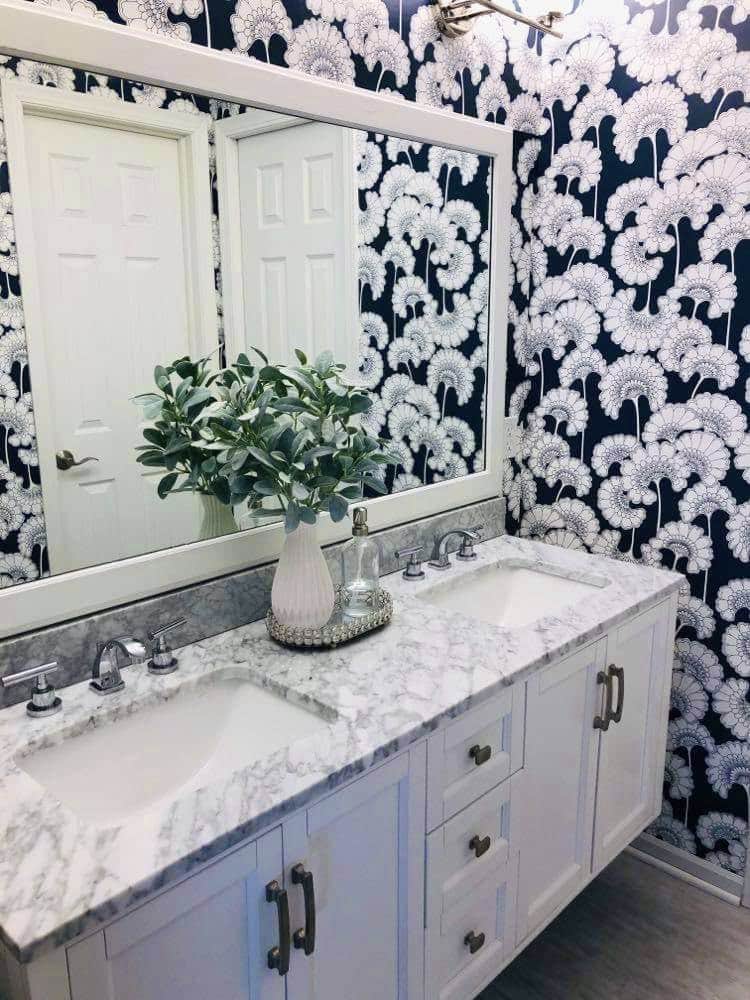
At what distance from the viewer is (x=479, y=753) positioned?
57.5 inches

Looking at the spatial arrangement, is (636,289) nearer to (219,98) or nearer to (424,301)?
(424,301)

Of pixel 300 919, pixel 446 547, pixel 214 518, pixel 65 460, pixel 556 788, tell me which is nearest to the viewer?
pixel 300 919

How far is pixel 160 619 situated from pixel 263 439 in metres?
0.40

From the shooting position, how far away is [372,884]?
1.29m

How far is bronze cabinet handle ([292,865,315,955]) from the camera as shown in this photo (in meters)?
1.15

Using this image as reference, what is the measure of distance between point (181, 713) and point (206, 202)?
92 centimetres

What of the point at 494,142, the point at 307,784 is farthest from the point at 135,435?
the point at 494,142

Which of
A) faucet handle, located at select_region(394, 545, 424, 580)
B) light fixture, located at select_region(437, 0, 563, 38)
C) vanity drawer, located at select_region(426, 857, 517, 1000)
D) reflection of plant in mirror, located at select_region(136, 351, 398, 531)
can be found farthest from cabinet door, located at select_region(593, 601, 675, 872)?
light fixture, located at select_region(437, 0, 563, 38)

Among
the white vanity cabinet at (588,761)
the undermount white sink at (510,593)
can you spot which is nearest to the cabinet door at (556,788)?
the white vanity cabinet at (588,761)

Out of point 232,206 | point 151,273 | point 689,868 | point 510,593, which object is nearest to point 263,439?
point 151,273

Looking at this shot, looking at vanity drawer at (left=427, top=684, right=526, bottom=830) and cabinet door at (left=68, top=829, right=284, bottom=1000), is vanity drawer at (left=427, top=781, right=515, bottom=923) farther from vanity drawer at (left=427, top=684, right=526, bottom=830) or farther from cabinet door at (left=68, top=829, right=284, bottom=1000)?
cabinet door at (left=68, top=829, right=284, bottom=1000)

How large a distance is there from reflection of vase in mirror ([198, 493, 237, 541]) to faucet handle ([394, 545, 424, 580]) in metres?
0.48

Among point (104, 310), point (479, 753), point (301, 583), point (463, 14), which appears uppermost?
point (463, 14)

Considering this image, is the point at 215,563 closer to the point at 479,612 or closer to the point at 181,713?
the point at 181,713
